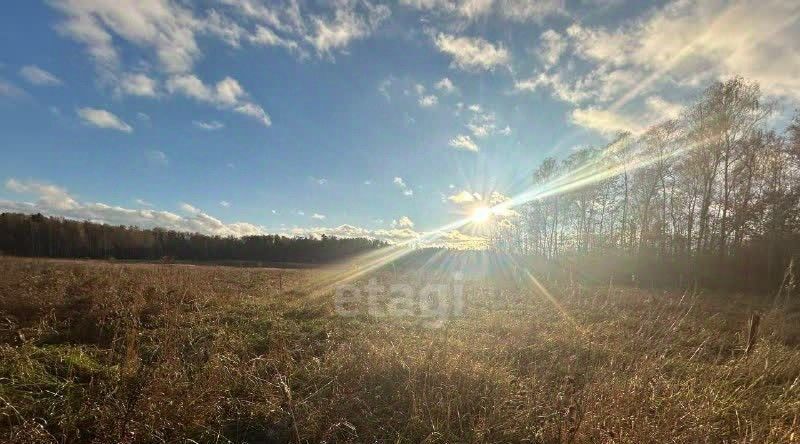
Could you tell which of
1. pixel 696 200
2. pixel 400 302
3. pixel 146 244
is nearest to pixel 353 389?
pixel 400 302

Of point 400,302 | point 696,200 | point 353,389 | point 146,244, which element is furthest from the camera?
point 146,244

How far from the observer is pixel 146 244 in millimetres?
74188

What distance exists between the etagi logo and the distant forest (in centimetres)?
5378

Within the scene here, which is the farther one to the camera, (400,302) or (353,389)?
(400,302)

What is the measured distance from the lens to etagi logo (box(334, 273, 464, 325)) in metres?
10.5

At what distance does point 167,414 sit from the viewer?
11.1 feet

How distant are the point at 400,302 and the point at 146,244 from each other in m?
78.7

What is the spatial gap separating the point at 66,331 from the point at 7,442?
14.3ft

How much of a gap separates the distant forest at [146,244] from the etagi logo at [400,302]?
176ft

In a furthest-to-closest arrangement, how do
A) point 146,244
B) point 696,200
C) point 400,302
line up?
point 146,244 < point 696,200 < point 400,302

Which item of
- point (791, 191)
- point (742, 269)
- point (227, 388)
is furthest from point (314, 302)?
point (791, 191)

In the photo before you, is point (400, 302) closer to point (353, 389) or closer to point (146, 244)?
point (353, 389)

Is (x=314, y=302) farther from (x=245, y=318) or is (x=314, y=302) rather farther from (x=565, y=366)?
(x=565, y=366)

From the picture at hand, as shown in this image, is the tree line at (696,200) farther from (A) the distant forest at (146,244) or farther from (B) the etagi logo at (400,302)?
(A) the distant forest at (146,244)
